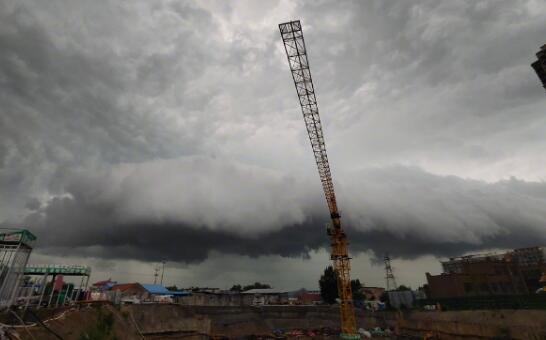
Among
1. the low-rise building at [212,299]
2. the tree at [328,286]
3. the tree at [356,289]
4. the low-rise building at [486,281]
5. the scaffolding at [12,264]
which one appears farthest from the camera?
the tree at [356,289]

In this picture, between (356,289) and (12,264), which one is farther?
(356,289)

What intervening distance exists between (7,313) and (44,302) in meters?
16.4

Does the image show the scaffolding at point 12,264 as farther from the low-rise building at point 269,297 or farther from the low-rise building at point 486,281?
the low-rise building at point 486,281

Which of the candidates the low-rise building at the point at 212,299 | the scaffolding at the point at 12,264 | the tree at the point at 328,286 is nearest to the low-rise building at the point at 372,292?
the tree at the point at 328,286

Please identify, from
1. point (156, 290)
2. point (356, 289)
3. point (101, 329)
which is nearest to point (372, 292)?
point (356, 289)

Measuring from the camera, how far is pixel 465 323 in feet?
196

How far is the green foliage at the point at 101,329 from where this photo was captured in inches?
1210

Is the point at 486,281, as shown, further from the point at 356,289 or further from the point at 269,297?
the point at 269,297

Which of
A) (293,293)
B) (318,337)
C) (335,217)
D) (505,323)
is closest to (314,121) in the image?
(335,217)

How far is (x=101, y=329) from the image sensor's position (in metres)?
34.0

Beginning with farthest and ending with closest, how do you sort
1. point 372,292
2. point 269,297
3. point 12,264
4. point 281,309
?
1. point 372,292
2. point 269,297
3. point 281,309
4. point 12,264

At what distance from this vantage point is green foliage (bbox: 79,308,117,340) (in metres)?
30.7

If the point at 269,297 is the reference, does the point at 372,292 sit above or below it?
above

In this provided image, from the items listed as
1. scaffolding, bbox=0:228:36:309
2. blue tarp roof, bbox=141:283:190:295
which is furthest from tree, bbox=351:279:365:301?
scaffolding, bbox=0:228:36:309
